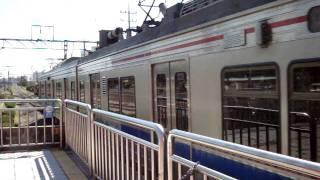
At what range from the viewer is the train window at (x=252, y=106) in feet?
15.5

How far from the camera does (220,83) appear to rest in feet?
18.9

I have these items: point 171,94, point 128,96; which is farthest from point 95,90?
point 171,94

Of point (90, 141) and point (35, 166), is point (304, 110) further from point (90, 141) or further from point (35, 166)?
point (35, 166)

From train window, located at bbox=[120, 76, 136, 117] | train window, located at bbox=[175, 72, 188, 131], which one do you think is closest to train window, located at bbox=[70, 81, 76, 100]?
train window, located at bbox=[120, 76, 136, 117]

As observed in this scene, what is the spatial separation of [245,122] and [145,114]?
3.62 meters

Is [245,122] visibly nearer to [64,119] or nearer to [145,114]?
[145,114]

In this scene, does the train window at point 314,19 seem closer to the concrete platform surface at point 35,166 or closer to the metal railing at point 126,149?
the metal railing at point 126,149

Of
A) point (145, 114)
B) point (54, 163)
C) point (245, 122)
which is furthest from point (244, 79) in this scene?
point (54, 163)

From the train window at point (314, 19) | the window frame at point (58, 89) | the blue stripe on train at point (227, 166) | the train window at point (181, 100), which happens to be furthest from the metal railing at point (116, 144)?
the window frame at point (58, 89)

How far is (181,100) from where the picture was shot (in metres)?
6.92

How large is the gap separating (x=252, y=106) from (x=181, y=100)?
1.98 m

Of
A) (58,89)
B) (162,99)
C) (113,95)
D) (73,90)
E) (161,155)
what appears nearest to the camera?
(161,155)

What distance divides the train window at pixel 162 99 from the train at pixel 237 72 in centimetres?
2

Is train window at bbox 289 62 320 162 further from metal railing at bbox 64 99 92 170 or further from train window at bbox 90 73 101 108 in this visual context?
train window at bbox 90 73 101 108
